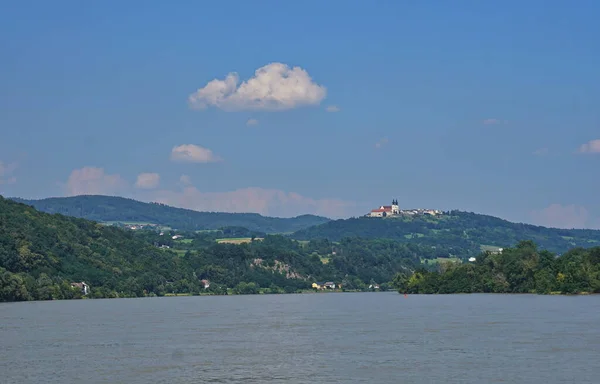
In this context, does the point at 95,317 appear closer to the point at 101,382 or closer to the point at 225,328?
the point at 225,328

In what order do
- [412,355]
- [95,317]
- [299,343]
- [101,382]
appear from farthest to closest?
[95,317], [299,343], [412,355], [101,382]

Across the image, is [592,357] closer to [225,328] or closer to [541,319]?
[541,319]

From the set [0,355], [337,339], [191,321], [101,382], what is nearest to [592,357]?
[337,339]

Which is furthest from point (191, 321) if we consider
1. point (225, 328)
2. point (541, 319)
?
point (541, 319)

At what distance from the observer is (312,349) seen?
8700 cm

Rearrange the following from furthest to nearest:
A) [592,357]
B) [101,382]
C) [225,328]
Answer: [225,328]
[592,357]
[101,382]

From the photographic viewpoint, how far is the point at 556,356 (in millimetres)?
75688

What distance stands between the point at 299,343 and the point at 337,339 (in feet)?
17.7

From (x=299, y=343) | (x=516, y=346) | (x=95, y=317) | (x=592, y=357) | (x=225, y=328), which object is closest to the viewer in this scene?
(x=592, y=357)

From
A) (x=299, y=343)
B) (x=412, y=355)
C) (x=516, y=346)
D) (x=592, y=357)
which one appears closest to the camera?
(x=592, y=357)

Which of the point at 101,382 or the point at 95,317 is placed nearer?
the point at 101,382

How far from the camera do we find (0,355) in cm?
8338

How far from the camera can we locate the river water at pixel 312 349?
67062 mm

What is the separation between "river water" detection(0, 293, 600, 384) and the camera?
220 feet
